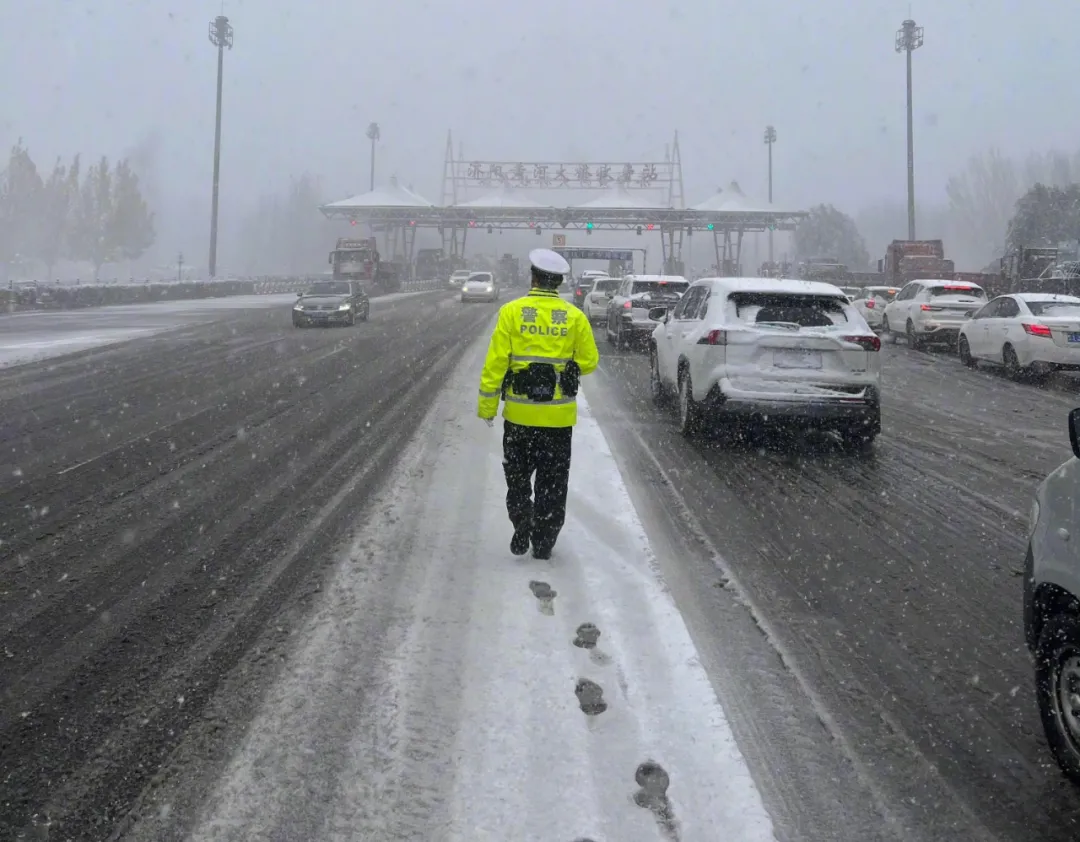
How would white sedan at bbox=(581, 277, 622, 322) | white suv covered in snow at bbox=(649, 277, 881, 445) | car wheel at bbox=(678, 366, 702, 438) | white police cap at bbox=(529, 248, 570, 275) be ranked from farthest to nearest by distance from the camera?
white sedan at bbox=(581, 277, 622, 322)
car wheel at bbox=(678, 366, 702, 438)
white suv covered in snow at bbox=(649, 277, 881, 445)
white police cap at bbox=(529, 248, 570, 275)

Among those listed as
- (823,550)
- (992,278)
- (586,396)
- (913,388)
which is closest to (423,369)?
(586,396)

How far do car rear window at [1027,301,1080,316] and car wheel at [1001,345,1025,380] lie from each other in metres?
0.74

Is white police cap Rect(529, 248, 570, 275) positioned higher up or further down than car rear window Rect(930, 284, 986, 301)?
further down

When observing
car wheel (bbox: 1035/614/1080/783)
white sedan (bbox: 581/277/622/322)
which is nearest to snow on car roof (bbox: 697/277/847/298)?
car wheel (bbox: 1035/614/1080/783)

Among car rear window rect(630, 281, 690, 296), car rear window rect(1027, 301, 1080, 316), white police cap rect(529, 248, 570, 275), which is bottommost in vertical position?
white police cap rect(529, 248, 570, 275)

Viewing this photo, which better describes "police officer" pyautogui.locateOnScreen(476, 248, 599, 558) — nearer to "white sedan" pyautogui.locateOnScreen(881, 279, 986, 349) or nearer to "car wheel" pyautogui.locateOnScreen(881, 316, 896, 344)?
"white sedan" pyautogui.locateOnScreen(881, 279, 986, 349)

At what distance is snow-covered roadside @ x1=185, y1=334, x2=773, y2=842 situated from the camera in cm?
290

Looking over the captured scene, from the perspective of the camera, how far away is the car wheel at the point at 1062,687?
3.04 m

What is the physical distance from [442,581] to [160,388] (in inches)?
365

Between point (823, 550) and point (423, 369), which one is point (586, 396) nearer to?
point (423, 369)

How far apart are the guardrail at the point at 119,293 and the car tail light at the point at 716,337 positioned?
26.8 metres

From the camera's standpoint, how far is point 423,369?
629 inches

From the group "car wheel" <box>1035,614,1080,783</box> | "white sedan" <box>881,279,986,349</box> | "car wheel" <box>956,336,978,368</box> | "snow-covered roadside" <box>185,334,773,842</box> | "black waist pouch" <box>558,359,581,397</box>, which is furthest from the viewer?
"white sedan" <box>881,279,986,349</box>

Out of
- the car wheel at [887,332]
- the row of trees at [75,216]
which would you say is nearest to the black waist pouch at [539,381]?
the car wheel at [887,332]
